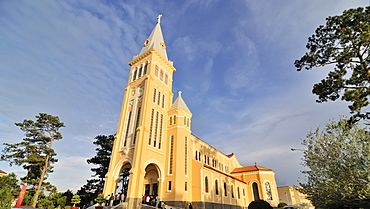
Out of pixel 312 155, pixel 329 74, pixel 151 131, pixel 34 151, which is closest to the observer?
pixel 312 155

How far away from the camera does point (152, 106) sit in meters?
24.5

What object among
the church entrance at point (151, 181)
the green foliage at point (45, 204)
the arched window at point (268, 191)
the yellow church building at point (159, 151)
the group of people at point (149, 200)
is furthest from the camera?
the arched window at point (268, 191)

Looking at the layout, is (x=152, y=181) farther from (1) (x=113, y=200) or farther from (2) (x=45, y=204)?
(2) (x=45, y=204)

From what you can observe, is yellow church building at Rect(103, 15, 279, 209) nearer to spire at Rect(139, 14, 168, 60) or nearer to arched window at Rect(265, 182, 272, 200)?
spire at Rect(139, 14, 168, 60)

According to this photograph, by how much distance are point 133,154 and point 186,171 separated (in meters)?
6.87

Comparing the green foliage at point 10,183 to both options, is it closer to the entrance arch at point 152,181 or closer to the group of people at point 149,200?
the entrance arch at point 152,181

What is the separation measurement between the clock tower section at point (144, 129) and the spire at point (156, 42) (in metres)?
0.23

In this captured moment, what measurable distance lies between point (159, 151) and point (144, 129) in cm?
346

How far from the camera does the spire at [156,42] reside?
30.2m

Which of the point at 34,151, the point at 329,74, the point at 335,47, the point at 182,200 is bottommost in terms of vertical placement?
the point at 182,200

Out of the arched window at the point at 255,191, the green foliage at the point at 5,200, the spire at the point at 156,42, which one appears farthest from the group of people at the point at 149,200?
the arched window at the point at 255,191

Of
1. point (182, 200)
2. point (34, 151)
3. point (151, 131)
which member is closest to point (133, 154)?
point (151, 131)

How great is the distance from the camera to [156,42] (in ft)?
102

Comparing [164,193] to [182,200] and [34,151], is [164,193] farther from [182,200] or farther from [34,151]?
[34,151]
